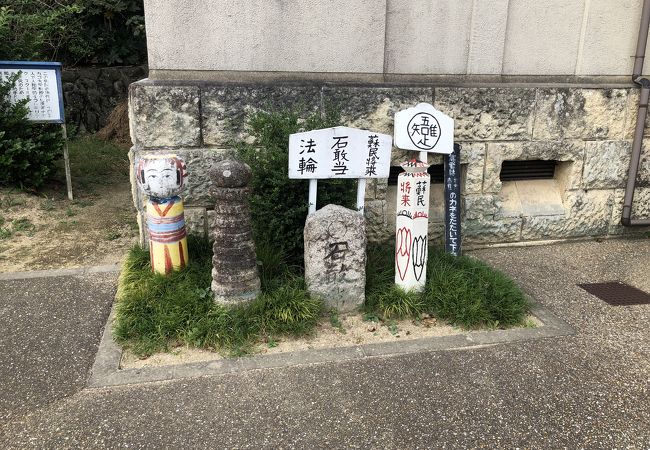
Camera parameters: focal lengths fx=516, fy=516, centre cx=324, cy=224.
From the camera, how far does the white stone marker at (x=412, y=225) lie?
13.0 ft

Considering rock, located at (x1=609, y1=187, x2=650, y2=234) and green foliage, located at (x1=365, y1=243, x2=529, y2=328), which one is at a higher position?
rock, located at (x1=609, y1=187, x2=650, y2=234)

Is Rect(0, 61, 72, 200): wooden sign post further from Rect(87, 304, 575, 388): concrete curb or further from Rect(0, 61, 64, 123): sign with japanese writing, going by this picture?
Rect(87, 304, 575, 388): concrete curb

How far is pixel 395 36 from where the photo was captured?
15.6 feet

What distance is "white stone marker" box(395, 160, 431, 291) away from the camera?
3951 millimetres

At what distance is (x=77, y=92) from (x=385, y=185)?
26.9ft

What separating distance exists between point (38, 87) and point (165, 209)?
11.7 ft

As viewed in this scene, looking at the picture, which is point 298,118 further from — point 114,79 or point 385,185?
point 114,79

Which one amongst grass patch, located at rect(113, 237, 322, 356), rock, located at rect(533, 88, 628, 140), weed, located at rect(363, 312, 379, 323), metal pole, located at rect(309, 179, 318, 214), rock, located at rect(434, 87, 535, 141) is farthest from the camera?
rock, located at rect(533, 88, 628, 140)

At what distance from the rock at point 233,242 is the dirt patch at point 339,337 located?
431 millimetres

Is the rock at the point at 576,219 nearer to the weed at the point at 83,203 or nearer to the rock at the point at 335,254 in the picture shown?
the rock at the point at 335,254

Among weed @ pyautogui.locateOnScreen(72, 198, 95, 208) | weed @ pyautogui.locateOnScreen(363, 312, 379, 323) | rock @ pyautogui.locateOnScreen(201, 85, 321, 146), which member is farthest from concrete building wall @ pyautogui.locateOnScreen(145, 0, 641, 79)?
weed @ pyautogui.locateOnScreen(72, 198, 95, 208)

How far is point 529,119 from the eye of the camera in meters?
5.09

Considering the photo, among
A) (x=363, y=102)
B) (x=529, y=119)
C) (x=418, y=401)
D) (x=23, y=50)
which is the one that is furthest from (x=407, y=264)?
(x=23, y=50)

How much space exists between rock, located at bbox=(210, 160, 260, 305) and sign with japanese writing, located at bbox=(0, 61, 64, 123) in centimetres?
391
